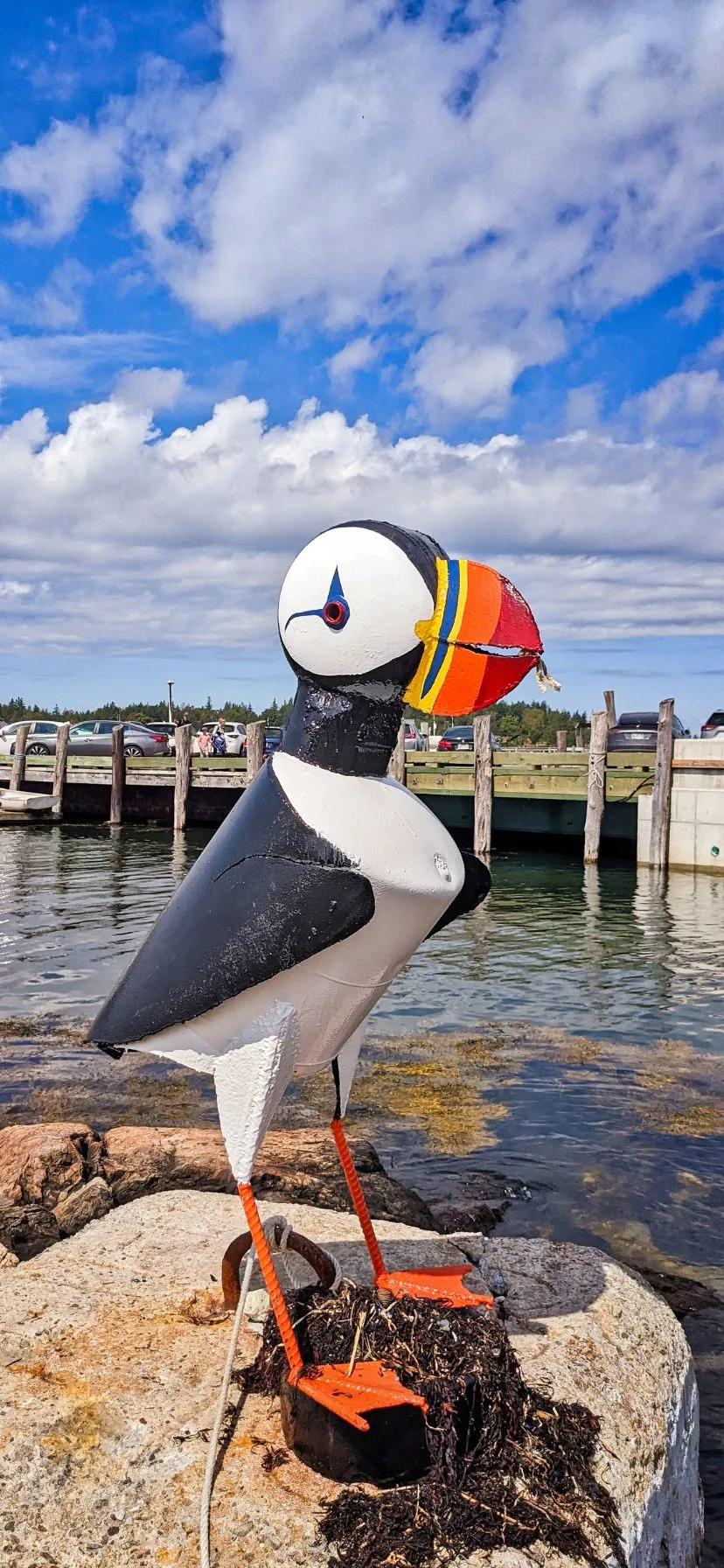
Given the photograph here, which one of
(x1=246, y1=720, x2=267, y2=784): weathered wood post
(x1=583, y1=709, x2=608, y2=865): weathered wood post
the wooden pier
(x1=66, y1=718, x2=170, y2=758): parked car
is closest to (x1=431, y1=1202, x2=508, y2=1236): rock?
the wooden pier

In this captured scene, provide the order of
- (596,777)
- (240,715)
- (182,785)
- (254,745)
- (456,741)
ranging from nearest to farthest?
(596,777) < (254,745) < (182,785) < (456,741) < (240,715)

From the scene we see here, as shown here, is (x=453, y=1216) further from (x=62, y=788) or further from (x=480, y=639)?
(x=62, y=788)

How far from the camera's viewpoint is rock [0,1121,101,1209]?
548 cm

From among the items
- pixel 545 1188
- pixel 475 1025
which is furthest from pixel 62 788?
pixel 545 1188

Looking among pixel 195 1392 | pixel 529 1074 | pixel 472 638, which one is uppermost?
pixel 472 638

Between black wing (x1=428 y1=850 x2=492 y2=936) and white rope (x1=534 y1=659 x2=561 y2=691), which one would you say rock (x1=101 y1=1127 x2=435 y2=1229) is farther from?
white rope (x1=534 y1=659 x2=561 y2=691)

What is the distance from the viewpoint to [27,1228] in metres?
5.17

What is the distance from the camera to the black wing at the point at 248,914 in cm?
285

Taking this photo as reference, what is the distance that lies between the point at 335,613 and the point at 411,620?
0.21 meters

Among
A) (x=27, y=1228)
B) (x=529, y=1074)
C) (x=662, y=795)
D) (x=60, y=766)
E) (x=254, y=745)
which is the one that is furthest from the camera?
(x=60, y=766)

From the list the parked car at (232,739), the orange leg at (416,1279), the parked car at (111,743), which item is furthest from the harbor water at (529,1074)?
the parked car at (232,739)

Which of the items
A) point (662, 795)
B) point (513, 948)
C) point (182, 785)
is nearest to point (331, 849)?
point (513, 948)

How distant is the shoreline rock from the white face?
3424 millimetres

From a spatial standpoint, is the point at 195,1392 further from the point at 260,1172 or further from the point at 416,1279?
the point at 260,1172
